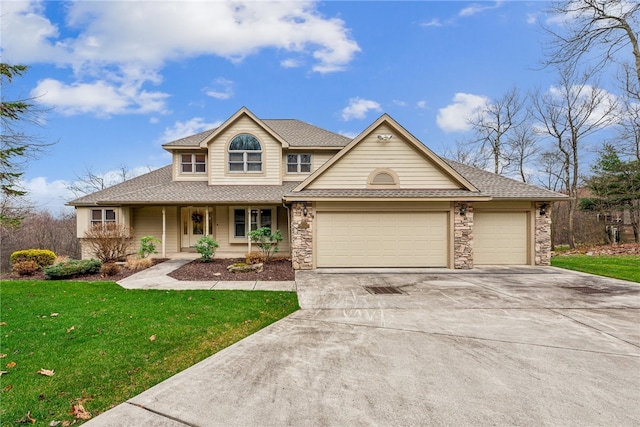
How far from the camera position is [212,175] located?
1445 cm

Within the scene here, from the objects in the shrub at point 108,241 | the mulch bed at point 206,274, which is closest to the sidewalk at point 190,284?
the mulch bed at point 206,274

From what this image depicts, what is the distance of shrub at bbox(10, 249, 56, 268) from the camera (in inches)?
413

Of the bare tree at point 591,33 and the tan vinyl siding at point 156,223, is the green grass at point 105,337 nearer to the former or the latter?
the tan vinyl siding at point 156,223

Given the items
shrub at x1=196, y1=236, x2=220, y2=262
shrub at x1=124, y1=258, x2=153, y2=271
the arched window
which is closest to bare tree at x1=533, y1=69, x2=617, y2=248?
the arched window

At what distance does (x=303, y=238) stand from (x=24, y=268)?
959cm

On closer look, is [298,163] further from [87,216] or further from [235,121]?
[87,216]

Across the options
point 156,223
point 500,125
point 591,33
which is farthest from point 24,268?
point 500,125

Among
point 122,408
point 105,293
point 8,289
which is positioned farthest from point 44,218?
point 122,408

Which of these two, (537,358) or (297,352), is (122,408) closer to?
(297,352)

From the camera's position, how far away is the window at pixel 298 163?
1548 centimetres

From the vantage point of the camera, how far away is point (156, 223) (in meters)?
14.3

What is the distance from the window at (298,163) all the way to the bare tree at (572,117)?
18.0m

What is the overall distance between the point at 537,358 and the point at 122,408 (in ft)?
15.6

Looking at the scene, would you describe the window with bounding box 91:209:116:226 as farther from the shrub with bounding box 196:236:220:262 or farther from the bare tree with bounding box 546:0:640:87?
the bare tree with bounding box 546:0:640:87
